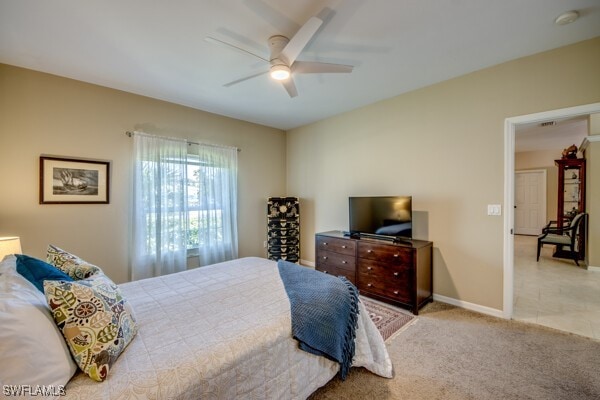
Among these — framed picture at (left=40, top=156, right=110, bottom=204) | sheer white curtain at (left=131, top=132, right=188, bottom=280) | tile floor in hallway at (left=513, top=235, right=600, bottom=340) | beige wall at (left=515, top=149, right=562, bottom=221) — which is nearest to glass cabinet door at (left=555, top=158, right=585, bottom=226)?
tile floor in hallway at (left=513, top=235, right=600, bottom=340)

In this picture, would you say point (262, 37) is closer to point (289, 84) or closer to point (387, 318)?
point (289, 84)

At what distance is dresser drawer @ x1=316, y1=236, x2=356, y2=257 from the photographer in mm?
3375

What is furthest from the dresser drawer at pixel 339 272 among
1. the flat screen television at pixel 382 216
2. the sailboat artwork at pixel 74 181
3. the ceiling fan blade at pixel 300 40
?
the sailboat artwork at pixel 74 181

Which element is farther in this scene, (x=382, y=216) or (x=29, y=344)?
(x=382, y=216)

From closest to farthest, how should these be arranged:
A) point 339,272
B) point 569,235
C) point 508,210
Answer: point 508,210 → point 339,272 → point 569,235

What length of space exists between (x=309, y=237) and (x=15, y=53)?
4300mm

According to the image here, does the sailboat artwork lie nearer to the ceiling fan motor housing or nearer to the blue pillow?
the blue pillow

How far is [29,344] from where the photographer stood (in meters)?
0.92

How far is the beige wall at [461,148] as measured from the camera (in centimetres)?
244

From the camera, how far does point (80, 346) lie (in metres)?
1.03

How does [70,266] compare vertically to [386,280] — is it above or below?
above

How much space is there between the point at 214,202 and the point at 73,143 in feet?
5.88

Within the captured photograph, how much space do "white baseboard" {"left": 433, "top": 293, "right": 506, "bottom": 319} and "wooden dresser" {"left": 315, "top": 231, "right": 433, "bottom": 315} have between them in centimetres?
11

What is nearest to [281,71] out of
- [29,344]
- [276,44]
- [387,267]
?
[276,44]
